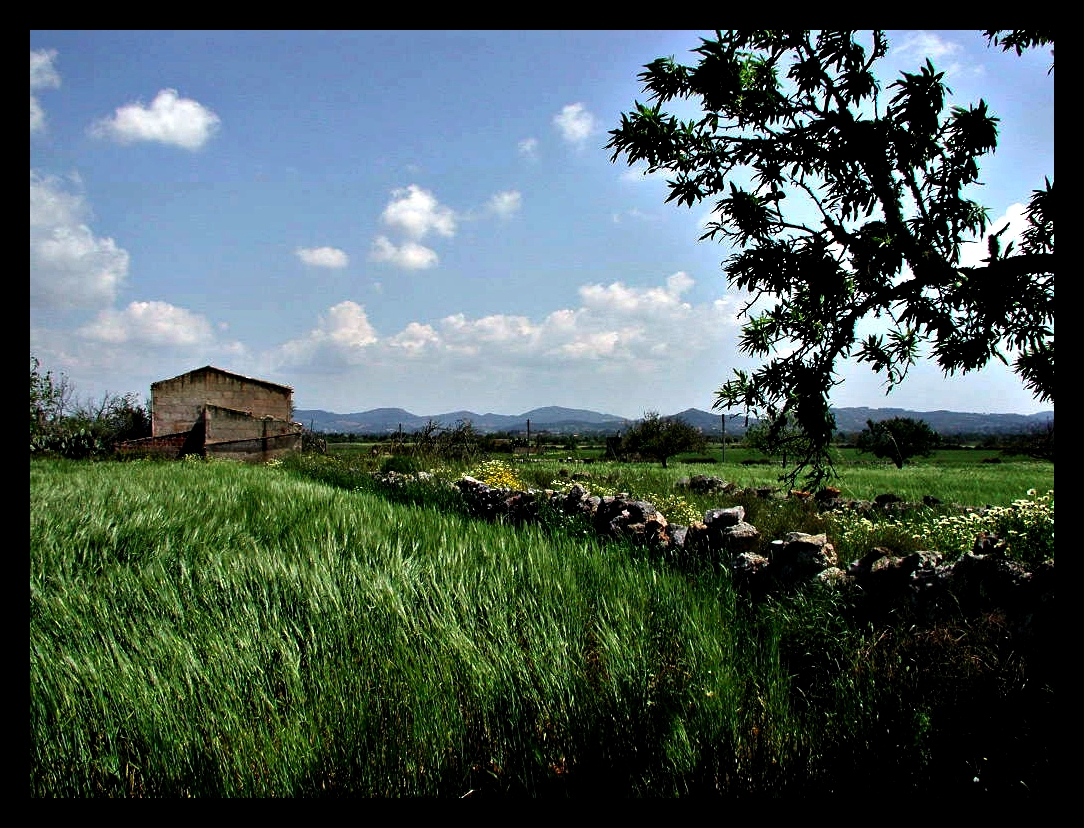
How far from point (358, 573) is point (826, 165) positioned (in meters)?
3.34

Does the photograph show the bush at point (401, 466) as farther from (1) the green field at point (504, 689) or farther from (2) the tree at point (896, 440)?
(2) the tree at point (896, 440)

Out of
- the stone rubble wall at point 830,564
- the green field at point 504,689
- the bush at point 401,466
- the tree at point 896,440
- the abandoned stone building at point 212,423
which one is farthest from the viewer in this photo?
the tree at point 896,440

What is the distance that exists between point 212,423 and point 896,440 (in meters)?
24.6

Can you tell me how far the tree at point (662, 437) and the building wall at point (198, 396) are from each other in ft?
50.1

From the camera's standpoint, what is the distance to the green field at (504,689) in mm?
1950

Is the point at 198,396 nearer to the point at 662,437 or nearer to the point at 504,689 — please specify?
the point at 662,437

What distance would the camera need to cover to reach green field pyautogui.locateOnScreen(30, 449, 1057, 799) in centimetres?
195

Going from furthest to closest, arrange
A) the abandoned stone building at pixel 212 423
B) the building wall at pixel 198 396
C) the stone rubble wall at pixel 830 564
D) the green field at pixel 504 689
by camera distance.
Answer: the building wall at pixel 198 396, the abandoned stone building at pixel 212 423, the stone rubble wall at pixel 830 564, the green field at pixel 504 689

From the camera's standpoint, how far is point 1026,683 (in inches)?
92.0

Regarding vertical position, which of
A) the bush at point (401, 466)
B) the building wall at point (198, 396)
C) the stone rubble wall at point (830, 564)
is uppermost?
the building wall at point (198, 396)

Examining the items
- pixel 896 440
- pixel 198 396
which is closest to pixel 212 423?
pixel 198 396

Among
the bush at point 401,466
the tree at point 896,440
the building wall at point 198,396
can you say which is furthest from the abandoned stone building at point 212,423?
the tree at point 896,440
